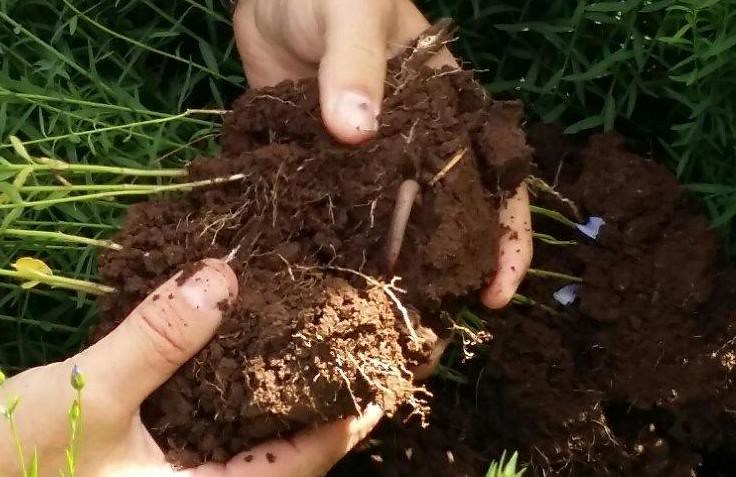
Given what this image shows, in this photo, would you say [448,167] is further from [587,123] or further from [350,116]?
[587,123]

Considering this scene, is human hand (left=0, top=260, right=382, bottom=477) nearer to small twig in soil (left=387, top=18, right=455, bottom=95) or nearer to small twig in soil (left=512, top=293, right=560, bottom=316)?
small twig in soil (left=387, top=18, right=455, bottom=95)

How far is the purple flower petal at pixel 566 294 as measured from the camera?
5.64 feet

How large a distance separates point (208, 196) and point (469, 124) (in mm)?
500

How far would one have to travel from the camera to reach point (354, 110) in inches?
52.4

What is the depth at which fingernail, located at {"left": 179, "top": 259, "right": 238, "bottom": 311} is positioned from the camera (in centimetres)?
127

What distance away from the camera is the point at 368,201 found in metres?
1.34

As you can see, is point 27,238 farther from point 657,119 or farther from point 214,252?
point 657,119

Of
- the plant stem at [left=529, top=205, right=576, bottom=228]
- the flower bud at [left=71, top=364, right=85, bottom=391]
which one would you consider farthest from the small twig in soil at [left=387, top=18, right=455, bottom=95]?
the flower bud at [left=71, top=364, right=85, bottom=391]

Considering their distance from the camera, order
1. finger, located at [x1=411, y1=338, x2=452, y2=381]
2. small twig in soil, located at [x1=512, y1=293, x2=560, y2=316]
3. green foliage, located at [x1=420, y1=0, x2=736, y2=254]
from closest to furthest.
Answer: finger, located at [x1=411, y1=338, x2=452, y2=381]
green foliage, located at [x1=420, y1=0, x2=736, y2=254]
small twig in soil, located at [x1=512, y1=293, x2=560, y2=316]

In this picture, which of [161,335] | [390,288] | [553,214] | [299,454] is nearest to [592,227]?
[553,214]

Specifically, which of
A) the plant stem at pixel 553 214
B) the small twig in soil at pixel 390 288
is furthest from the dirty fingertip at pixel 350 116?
the plant stem at pixel 553 214

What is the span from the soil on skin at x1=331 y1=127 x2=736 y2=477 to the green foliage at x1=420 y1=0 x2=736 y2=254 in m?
0.10

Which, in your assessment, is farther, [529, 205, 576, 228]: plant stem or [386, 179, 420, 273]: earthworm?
[529, 205, 576, 228]: plant stem

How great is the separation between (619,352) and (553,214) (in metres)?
0.33
